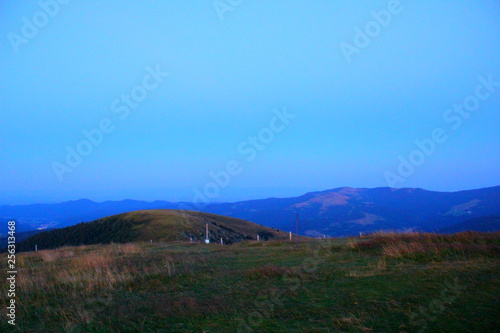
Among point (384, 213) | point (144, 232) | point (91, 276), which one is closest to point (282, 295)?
point (91, 276)

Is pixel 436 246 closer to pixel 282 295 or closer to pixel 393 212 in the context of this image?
pixel 282 295

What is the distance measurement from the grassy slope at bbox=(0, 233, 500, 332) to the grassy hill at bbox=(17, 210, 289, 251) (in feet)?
118

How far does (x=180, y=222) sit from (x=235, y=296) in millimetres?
48823

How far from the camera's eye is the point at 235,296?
844cm

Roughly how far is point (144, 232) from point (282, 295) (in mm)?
45314

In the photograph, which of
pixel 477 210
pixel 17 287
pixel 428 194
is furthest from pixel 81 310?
pixel 428 194

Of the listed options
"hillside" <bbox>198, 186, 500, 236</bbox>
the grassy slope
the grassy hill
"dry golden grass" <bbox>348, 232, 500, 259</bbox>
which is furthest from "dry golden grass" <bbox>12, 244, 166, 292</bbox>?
"hillside" <bbox>198, 186, 500, 236</bbox>

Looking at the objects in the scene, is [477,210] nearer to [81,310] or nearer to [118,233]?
[118,233]

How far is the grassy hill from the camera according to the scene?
161 ft

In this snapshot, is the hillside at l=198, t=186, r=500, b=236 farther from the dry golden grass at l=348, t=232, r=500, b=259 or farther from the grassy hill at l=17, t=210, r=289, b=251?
the dry golden grass at l=348, t=232, r=500, b=259

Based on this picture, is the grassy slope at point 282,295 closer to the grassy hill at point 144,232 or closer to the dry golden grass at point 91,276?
the dry golden grass at point 91,276

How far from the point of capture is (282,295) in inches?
329

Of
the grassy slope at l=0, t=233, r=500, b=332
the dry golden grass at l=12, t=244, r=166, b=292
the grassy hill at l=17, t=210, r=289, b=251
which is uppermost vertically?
the grassy hill at l=17, t=210, r=289, b=251

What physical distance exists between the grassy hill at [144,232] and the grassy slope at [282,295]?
35977 millimetres
